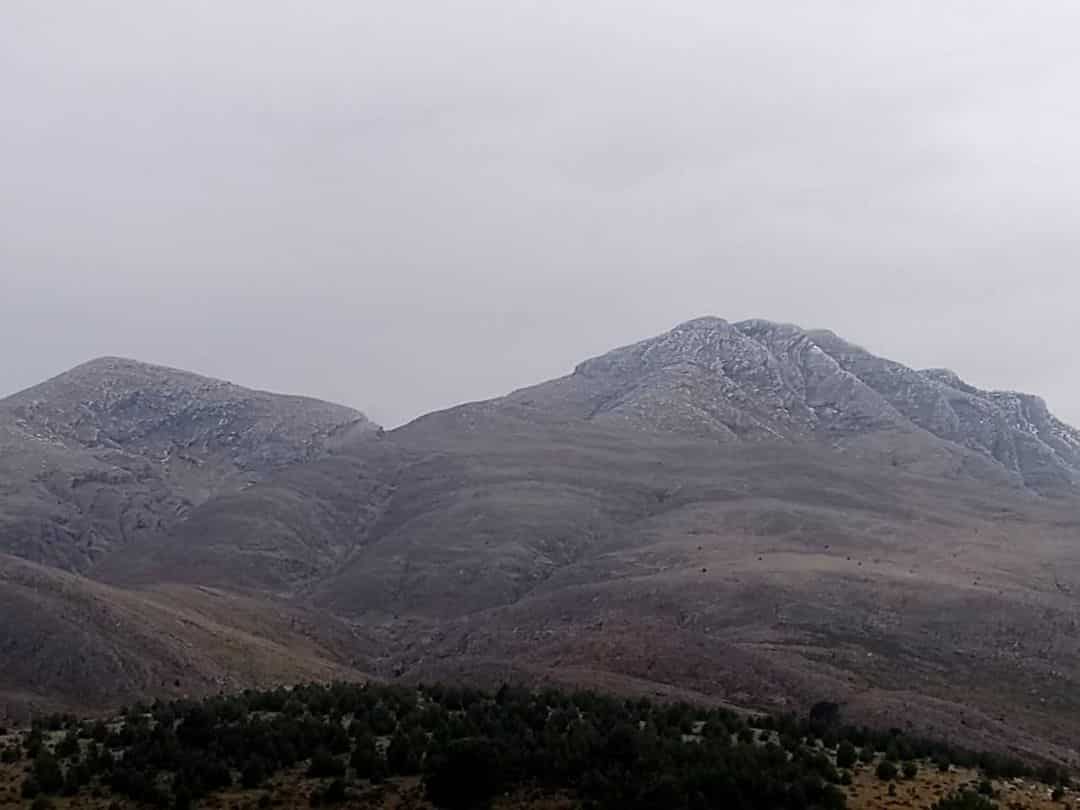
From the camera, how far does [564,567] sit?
117 metres

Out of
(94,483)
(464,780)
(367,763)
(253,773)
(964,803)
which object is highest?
(94,483)

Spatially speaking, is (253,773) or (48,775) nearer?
(253,773)

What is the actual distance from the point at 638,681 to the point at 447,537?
64.0 metres

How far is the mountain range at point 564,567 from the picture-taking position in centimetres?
7269

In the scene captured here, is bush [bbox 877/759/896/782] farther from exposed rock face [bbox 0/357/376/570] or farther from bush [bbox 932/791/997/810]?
exposed rock face [bbox 0/357/376/570]

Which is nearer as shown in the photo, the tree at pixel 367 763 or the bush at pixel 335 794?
the bush at pixel 335 794

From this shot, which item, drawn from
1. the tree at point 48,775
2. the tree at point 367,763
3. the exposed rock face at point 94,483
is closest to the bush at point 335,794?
the tree at point 367,763

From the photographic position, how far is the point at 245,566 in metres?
125

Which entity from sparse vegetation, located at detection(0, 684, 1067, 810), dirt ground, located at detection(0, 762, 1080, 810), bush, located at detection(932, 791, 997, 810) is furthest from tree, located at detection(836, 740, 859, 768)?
bush, located at detection(932, 791, 997, 810)

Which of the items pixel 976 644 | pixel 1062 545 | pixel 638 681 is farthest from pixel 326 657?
pixel 1062 545

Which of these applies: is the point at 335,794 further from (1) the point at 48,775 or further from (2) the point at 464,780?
(1) the point at 48,775

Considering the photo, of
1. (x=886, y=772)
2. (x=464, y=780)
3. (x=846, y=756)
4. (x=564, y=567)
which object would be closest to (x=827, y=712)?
(x=846, y=756)

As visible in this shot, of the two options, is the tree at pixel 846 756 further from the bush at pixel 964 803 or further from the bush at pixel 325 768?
the bush at pixel 325 768

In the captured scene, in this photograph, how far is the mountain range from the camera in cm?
7269
